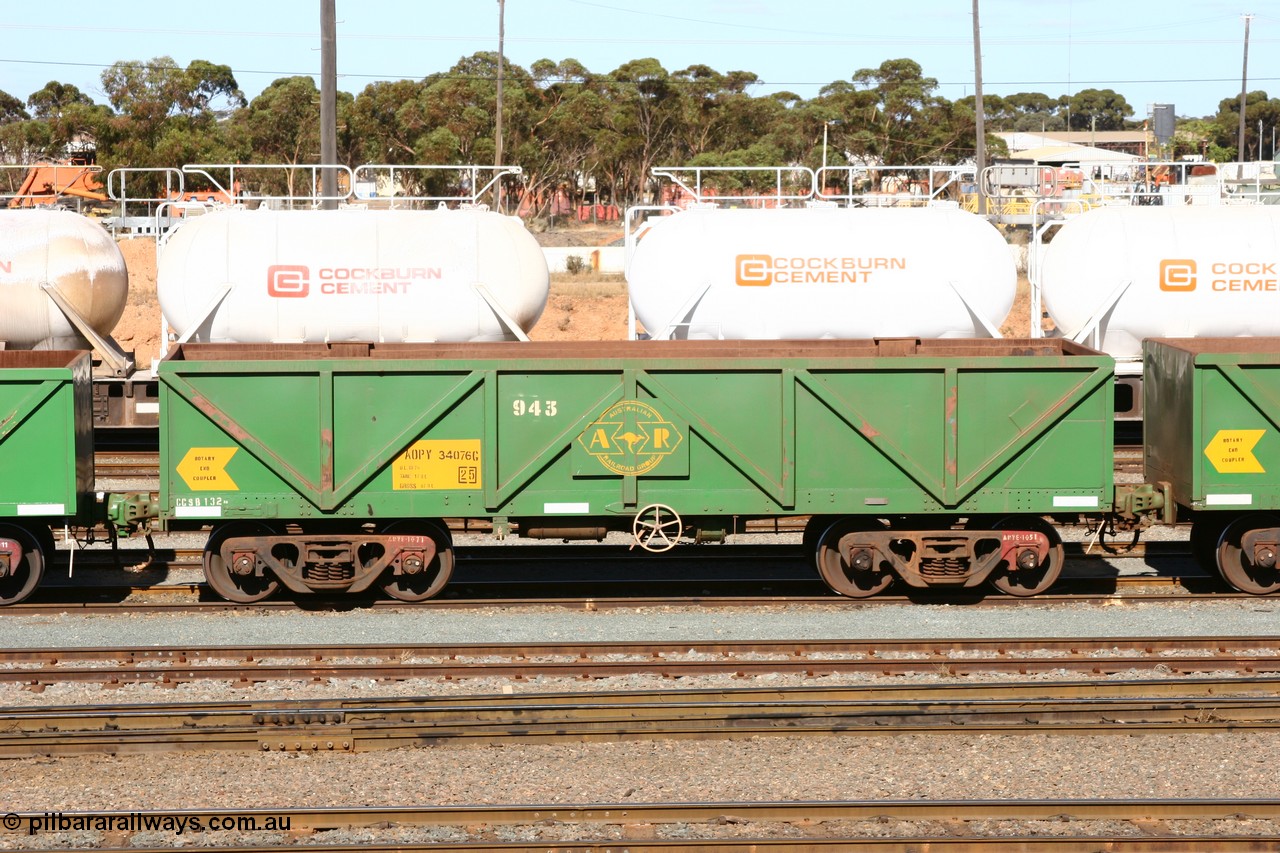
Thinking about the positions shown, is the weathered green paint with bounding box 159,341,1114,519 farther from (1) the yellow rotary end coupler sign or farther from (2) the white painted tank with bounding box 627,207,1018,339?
(2) the white painted tank with bounding box 627,207,1018,339

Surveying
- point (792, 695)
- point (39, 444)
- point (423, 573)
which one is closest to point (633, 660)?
point (792, 695)

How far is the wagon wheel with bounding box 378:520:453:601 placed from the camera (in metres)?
13.4

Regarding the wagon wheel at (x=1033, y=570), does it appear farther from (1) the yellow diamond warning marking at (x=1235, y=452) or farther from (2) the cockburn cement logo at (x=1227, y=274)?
(2) the cockburn cement logo at (x=1227, y=274)

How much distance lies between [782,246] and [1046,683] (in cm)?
846

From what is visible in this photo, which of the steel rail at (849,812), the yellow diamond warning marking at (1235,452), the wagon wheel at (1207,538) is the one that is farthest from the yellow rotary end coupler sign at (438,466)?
the wagon wheel at (1207,538)

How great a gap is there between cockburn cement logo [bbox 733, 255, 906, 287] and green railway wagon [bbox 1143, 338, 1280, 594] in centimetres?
485

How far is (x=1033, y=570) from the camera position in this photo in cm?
1389

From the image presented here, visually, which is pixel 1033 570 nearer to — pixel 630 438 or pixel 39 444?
pixel 630 438

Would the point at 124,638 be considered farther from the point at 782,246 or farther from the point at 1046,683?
the point at 782,246

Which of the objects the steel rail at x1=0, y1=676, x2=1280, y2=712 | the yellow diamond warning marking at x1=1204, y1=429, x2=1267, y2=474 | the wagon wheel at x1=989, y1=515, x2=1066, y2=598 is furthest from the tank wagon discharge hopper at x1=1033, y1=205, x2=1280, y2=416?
the steel rail at x1=0, y1=676, x2=1280, y2=712

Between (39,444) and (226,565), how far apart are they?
1.99 m

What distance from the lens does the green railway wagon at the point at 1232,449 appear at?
13289mm

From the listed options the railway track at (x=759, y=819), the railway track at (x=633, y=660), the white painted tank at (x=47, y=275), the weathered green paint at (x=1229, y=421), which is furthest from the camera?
the white painted tank at (x=47, y=275)

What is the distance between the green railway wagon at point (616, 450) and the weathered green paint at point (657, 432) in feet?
0.06
